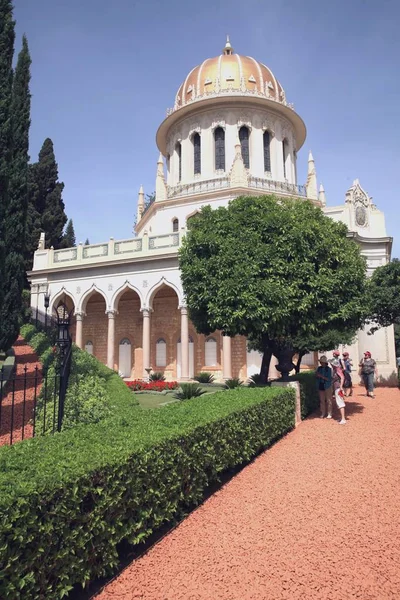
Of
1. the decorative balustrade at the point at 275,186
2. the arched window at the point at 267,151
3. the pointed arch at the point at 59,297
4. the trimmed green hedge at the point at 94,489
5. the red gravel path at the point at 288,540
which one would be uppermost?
the arched window at the point at 267,151

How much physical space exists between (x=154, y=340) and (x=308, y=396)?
55.1 feet

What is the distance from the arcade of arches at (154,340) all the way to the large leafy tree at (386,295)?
26.7 ft

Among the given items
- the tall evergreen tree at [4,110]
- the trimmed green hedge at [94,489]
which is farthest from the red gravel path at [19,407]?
the tall evergreen tree at [4,110]

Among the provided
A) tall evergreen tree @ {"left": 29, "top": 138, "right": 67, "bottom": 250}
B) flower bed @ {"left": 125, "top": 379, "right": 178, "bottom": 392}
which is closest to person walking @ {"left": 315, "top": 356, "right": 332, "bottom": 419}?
flower bed @ {"left": 125, "top": 379, "right": 178, "bottom": 392}

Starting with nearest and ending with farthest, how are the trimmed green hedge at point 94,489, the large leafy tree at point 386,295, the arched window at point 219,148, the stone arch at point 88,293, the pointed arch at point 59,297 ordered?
the trimmed green hedge at point 94,489, the large leafy tree at point 386,295, the stone arch at point 88,293, the pointed arch at point 59,297, the arched window at point 219,148

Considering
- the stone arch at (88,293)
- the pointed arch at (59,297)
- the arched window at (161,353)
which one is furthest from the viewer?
the arched window at (161,353)

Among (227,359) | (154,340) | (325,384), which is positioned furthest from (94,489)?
(154,340)

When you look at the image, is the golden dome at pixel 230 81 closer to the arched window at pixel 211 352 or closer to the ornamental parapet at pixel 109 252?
the ornamental parapet at pixel 109 252

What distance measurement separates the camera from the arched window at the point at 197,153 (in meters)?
32.8

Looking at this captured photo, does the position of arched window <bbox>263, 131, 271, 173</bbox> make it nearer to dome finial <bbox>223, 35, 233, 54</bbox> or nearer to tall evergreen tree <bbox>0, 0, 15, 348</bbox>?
dome finial <bbox>223, 35, 233, 54</bbox>

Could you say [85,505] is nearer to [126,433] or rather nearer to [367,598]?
[126,433]

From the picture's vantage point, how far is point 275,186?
31.0 meters

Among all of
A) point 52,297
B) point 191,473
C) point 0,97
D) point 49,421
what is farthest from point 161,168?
point 191,473

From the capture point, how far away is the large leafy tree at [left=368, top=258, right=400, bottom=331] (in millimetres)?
20875
